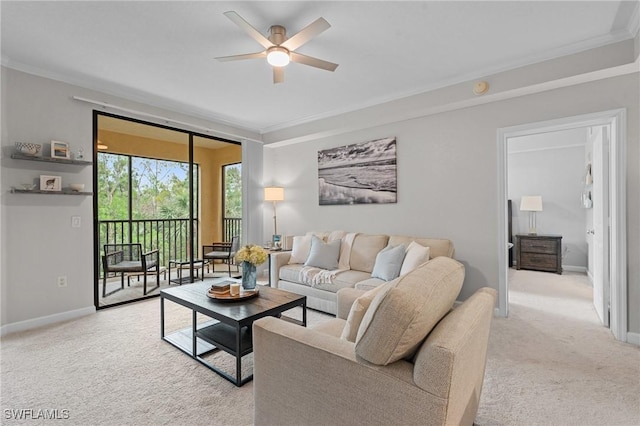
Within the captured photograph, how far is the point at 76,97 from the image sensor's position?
333 centimetres

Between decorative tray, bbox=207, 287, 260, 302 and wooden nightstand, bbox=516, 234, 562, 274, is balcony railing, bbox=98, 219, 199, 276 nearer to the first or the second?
decorative tray, bbox=207, 287, 260, 302

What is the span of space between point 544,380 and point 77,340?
3.82 meters

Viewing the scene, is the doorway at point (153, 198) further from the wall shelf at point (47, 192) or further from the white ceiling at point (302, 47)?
the white ceiling at point (302, 47)

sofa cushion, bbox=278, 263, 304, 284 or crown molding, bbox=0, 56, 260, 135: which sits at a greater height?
crown molding, bbox=0, 56, 260, 135

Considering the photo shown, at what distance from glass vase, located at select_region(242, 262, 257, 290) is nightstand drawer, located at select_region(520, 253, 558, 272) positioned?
5.35 meters

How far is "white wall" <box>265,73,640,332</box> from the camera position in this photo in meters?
2.70

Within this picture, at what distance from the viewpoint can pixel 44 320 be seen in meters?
3.15

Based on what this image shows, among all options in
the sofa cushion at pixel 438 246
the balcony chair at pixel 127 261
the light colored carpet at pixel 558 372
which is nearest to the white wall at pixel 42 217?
the balcony chair at pixel 127 261

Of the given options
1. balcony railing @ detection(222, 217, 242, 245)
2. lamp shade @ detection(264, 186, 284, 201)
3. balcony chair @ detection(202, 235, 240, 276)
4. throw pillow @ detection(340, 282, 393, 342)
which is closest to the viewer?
throw pillow @ detection(340, 282, 393, 342)

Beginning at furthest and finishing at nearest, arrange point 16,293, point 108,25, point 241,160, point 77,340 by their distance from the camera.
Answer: point 241,160 → point 16,293 → point 77,340 → point 108,25

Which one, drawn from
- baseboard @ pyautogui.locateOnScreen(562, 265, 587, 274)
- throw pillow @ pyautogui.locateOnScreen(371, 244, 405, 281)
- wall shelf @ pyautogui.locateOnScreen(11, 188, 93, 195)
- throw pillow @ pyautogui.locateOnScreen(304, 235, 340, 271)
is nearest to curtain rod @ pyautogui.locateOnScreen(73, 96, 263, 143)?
wall shelf @ pyautogui.locateOnScreen(11, 188, 93, 195)

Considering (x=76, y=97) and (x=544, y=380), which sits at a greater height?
(x=76, y=97)

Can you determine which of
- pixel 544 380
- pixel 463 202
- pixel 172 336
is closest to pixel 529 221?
pixel 463 202

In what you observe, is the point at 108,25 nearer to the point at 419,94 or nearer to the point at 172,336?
the point at 172,336
